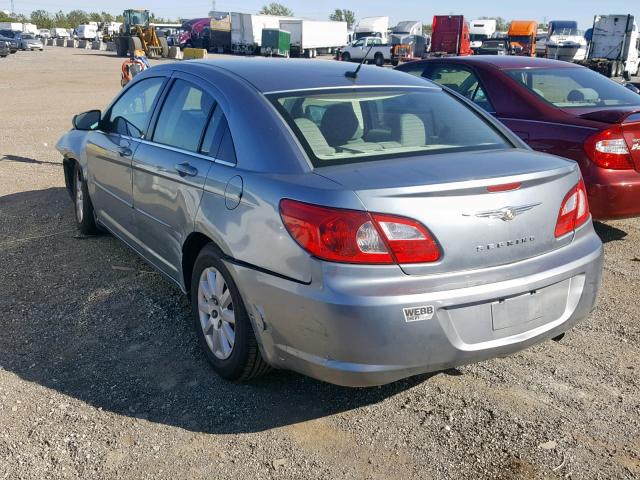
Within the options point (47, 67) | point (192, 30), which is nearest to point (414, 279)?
point (47, 67)

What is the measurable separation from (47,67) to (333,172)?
1485 inches

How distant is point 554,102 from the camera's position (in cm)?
617

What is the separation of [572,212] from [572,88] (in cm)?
344

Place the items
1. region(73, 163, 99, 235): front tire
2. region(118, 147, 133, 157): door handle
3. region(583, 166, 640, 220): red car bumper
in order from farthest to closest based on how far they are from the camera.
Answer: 1. region(73, 163, 99, 235): front tire
2. region(583, 166, 640, 220): red car bumper
3. region(118, 147, 133, 157): door handle

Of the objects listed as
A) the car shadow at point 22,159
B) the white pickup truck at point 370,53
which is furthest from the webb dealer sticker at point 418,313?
the white pickup truck at point 370,53

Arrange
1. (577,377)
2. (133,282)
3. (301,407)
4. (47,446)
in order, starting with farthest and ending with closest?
(133,282) < (577,377) < (301,407) < (47,446)

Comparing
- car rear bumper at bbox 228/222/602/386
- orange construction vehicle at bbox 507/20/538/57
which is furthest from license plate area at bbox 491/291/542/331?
orange construction vehicle at bbox 507/20/538/57

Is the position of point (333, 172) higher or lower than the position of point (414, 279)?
higher

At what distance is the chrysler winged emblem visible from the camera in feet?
9.80

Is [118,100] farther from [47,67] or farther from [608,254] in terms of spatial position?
[47,67]

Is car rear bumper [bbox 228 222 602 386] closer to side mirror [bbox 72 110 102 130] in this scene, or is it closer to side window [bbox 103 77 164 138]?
side window [bbox 103 77 164 138]

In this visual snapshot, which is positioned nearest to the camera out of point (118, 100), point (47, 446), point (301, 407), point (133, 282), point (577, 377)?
point (47, 446)

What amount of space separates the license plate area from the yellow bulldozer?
46543mm

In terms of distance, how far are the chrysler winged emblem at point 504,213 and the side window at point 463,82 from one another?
350cm
